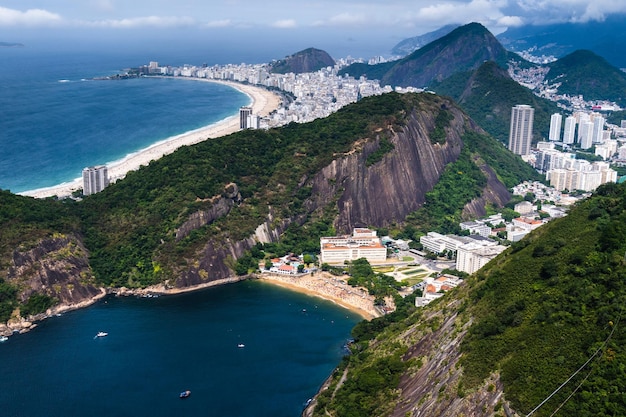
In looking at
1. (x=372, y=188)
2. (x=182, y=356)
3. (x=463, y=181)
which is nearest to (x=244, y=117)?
(x=463, y=181)

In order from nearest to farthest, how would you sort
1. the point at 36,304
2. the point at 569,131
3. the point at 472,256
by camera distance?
the point at 36,304 < the point at 472,256 < the point at 569,131

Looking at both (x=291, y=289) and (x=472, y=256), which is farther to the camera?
(x=472, y=256)

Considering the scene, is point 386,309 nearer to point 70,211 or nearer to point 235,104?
point 70,211

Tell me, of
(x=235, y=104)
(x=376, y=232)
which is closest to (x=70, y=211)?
(x=376, y=232)

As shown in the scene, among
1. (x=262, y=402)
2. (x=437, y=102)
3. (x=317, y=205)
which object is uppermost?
(x=437, y=102)

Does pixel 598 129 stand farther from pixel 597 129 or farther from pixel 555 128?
pixel 555 128

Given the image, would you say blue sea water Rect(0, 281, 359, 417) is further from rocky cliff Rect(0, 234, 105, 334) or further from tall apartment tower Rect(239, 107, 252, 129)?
tall apartment tower Rect(239, 107, 252, 129)
